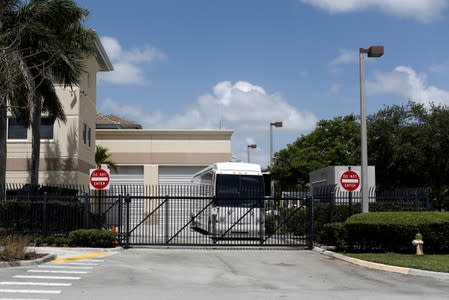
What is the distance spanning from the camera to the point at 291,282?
13.3 m

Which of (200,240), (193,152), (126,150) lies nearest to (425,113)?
(193,152)

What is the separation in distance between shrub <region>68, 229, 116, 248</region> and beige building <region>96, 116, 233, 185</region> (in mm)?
20696

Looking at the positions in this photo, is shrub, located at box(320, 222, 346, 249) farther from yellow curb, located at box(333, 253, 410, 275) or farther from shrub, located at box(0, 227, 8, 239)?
shrub, located at box(0, 227, 8, 239)

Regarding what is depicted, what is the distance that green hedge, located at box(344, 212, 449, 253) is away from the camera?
18.4 meters

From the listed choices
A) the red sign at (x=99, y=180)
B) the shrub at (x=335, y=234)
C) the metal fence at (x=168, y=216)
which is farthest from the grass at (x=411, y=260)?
the red sign at (x=99, y=180)

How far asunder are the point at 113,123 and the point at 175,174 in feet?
30.7

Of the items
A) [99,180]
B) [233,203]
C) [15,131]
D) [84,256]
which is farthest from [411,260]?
[15,131]

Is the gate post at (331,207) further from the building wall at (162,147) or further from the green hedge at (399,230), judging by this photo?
the building wall at (162,147)

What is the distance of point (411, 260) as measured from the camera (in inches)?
653

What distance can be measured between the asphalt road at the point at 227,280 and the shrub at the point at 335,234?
984 mm

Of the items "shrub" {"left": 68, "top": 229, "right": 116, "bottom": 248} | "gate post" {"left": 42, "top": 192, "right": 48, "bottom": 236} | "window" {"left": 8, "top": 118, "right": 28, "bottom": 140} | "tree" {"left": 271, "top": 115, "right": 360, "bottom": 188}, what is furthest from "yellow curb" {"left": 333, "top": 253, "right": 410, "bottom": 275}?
"tree" {"left": 271, "top": 115, "right": 360, "bottom": 188}

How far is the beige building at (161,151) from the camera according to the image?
137 feet

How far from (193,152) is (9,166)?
13122 millimetres

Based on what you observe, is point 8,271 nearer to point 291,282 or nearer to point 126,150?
A: point 291,282
